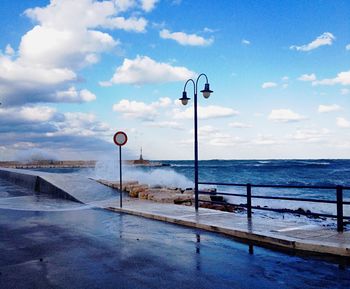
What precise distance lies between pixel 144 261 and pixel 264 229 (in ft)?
13.2

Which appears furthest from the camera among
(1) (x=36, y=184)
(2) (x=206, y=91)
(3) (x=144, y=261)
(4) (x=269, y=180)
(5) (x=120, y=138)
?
(4) (x=269, y=180)

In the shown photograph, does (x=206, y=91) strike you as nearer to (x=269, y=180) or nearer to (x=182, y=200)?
(x=182, y=200)

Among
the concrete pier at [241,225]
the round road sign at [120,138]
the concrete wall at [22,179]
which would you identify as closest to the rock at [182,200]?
the concrete pier at [241,225]

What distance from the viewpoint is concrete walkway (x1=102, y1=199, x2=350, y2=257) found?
327 inches

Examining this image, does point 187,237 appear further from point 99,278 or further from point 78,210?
point 78,210

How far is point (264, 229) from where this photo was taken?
1000cm

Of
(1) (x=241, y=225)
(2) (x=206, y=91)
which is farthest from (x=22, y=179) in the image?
(1) (x=241, y=225)

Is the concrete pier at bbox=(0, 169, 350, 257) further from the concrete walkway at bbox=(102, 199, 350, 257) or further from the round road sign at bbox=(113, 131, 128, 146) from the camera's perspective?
the round road sign at bbox=(113, 131, 128, 146)

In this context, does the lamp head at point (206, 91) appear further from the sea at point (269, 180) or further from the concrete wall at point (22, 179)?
the concrete wall at point (22, 179)

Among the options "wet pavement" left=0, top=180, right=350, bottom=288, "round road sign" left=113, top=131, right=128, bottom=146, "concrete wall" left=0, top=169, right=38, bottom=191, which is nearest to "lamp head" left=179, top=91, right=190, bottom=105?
"round road sign" left=113, top=131, right=128, bottom=146

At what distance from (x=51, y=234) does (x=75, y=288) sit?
459 centimetres

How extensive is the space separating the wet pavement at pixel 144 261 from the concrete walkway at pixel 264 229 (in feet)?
1.65

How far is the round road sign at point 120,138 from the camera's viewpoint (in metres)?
15.8

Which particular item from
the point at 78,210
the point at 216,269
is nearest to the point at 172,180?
the point at 78,210
